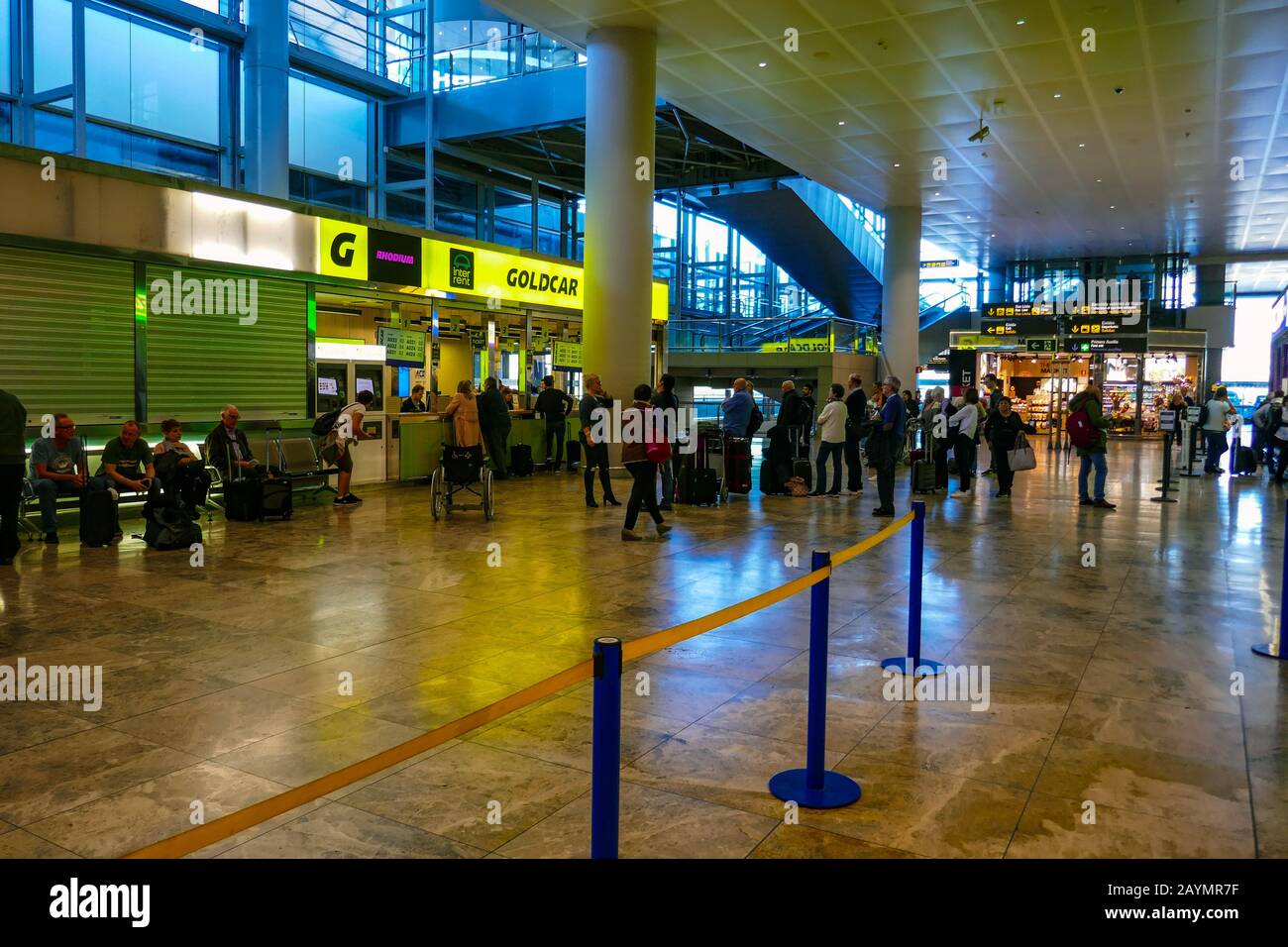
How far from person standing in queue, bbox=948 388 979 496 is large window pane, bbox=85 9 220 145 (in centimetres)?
1665

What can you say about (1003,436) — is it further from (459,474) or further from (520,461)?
(459,474)

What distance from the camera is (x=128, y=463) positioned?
998cm

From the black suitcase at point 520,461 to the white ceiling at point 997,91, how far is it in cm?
701

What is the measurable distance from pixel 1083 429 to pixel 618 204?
7.93 metres

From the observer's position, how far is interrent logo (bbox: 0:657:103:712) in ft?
15.8

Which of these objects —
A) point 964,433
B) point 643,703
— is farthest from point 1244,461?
point 643,703

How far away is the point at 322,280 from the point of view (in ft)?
43.9

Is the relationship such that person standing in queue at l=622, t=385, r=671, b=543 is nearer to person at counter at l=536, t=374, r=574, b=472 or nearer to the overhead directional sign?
person at counter at l=536, t=374, r=574, b=472

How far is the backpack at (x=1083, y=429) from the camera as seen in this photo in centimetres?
1270

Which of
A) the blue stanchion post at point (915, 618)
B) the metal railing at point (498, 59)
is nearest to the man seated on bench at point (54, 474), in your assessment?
the blue stanchion post at point (915, 618)

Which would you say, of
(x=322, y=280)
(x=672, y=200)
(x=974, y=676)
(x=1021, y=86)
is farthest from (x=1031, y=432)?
(x=974, y=676)

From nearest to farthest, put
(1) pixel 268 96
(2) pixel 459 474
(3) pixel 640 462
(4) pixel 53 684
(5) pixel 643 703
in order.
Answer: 1. (5) pixel 643 703
2. (4) pixel 53 684
3. (3) pixel 640 462
4. (2) pixel 459 474
5. (1) pixel 268 96
